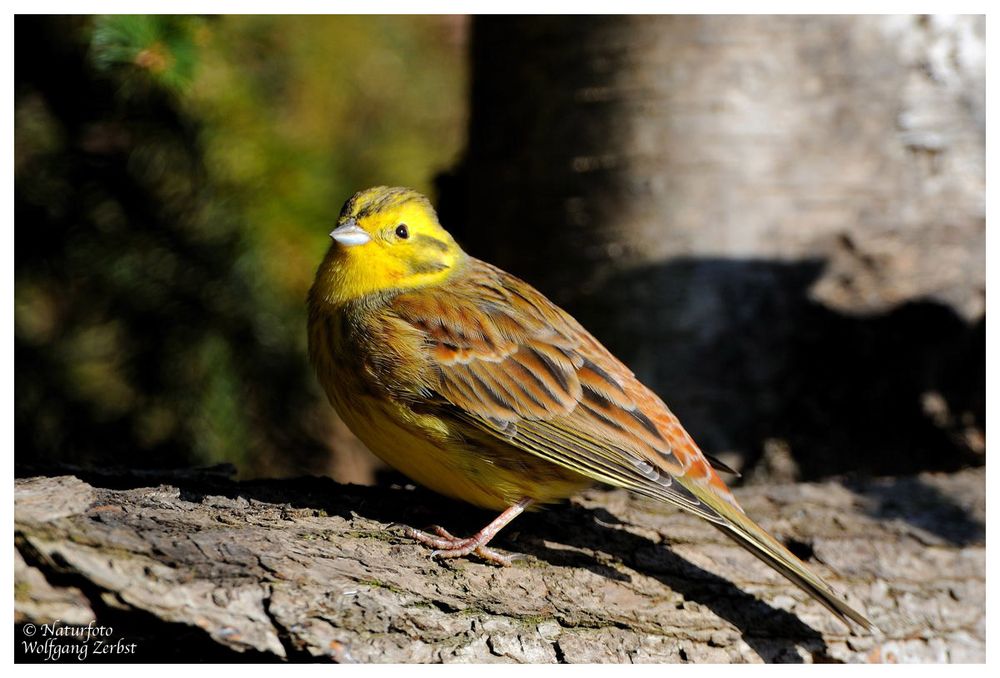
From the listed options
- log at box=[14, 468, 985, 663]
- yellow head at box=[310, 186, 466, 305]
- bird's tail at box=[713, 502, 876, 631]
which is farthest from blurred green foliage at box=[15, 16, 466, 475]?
bird's tail at box=[713, 502, 876, 631]

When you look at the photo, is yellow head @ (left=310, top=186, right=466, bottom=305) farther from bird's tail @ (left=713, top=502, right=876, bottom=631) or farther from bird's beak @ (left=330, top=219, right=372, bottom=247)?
bird's tail @ (left=713, top=502, right=876, bottom=631)

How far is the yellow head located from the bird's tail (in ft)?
4.03

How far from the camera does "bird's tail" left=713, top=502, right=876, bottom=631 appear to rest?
3021mm

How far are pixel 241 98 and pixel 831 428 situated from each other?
2614mm

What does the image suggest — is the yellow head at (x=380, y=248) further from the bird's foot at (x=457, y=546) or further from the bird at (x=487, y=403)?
the bird's foot at (x=457, y=546)

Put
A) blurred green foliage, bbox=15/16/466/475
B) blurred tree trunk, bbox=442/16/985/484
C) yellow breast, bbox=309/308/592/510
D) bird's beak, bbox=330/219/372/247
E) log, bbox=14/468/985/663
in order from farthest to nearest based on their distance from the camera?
blurred tree trunk, bbox=442/16/985/484, blurred green foliage, bbox=15/16/466/475, bird's beak, bbox=330/219/372/247, yellow breast, bbox=309/308/592/510, log, bbox=14/468/985/663

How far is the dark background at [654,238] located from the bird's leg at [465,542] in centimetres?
140

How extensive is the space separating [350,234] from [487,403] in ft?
2.28

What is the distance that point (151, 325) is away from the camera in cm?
423

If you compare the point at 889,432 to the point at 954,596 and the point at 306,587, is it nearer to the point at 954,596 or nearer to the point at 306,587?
the point at 954,596

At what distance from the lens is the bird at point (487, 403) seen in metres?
3.08

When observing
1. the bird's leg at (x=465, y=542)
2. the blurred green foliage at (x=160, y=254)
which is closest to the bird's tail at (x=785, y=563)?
the bird's leg at (x=465, y=542)

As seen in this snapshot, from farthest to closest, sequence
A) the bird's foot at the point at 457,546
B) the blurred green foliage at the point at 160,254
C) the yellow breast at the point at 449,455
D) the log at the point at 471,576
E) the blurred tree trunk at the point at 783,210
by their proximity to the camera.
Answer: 1. the blurred tree trunk at the point at 783,210
2. the blurred green foliage at the point at 160,254
3. the yellow breast at the point at 449,455
4. the bird's foot at the point at 457,546
5. the log at the point at 471,576

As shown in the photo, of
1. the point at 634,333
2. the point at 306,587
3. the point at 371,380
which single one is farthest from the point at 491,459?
the point at 634,333
